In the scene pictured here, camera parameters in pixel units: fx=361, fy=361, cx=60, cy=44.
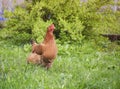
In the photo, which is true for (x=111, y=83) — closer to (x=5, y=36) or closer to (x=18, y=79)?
(x=18, y=79)

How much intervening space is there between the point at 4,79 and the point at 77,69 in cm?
170

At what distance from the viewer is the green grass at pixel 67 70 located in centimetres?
455

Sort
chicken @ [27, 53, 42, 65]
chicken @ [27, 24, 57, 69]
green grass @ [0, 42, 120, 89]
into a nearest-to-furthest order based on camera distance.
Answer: green grass @ [0, 42, 120, 89]
chicken @ [27, 24, 57, 69]
chicken @ [27, 53, 42, 65]

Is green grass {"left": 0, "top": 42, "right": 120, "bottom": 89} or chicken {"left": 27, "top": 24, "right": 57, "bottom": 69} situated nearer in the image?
green grass {"left": 0, "top": 42, "right": 120, "bottom": 89}

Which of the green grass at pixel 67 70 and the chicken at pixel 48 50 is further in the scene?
the chicken at pixel 48 50

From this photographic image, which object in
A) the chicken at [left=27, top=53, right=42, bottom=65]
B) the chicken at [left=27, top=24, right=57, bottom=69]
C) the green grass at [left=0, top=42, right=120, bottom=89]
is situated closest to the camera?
the green grass at [left=0, top=42, right=120, bottom=89]

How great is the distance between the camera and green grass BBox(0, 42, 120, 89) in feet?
14.9

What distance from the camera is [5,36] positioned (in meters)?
9.18

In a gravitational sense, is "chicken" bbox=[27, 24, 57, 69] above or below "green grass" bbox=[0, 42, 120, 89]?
above

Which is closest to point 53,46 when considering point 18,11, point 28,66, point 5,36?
point 28,66

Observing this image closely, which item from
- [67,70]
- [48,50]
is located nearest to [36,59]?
[48,50]

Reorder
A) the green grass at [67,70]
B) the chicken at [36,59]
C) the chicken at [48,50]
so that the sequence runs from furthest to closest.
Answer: the chicken at [36,59] → the chicken at [48,50] → the green grass at [67,70]

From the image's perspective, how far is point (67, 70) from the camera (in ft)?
18.8

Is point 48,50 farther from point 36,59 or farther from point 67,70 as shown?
point 67,70
